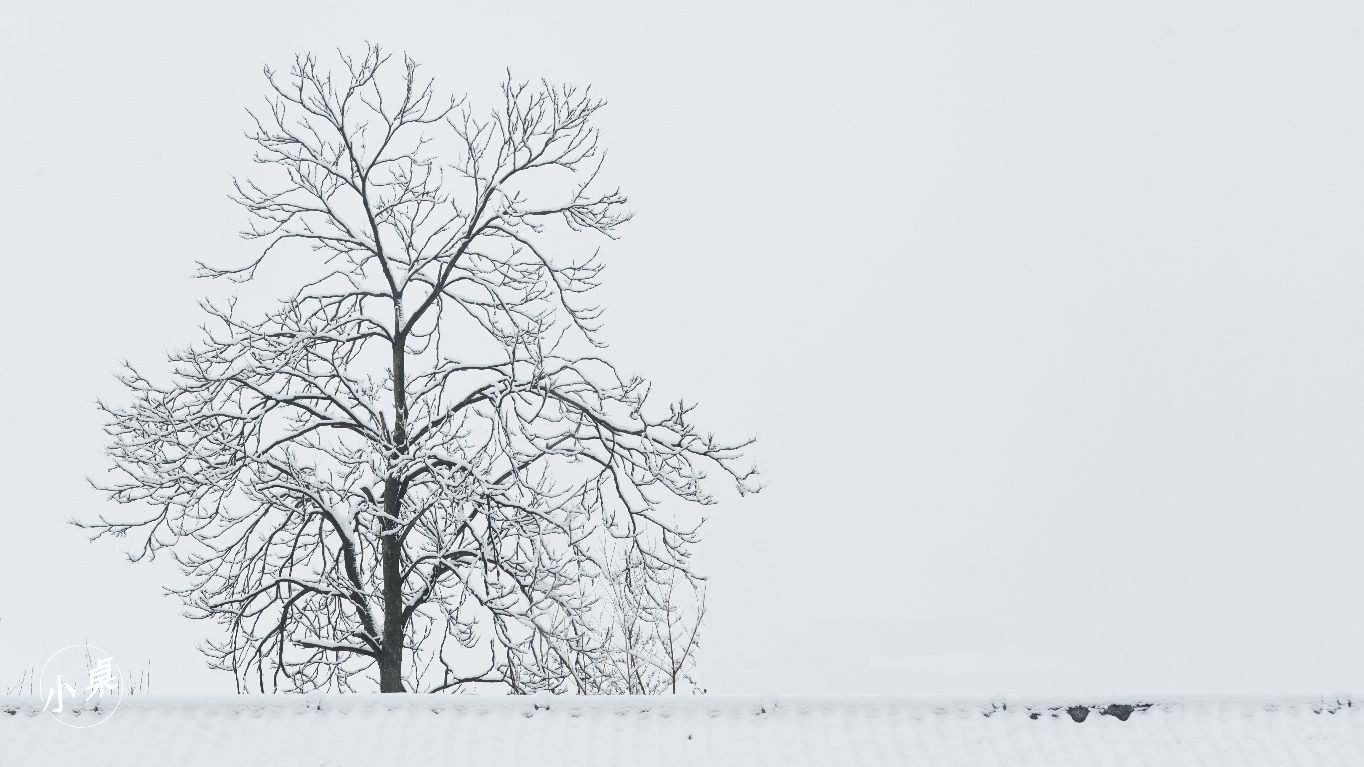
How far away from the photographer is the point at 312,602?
54.1ft

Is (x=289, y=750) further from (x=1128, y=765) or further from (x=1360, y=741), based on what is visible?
(x=1360, y=741)

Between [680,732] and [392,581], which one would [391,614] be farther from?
[680,732]

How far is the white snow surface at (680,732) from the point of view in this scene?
28.0 ft

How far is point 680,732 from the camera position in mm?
8844

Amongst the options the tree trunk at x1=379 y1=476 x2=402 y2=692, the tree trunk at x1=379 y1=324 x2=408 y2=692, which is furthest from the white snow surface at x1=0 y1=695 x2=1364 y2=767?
the tree trunk at x1=379 y1=476 x2=402 y2=692

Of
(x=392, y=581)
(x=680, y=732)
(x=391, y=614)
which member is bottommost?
(x=680, y=732)

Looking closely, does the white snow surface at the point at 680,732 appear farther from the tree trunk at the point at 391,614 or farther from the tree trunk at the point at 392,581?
the tree trunk at the point at 391,614

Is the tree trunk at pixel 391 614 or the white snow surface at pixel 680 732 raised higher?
the tree trunk at pixel 391 614

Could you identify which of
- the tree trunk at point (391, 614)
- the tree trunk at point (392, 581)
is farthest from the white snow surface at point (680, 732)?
the tree trunk at point (391, 614)

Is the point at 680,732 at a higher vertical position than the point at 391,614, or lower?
lower

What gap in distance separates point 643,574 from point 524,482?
7.36 ft

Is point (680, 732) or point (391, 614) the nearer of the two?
point (680, 732)

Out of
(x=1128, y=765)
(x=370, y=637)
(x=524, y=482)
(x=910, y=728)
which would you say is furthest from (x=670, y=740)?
(x=370, y=637)

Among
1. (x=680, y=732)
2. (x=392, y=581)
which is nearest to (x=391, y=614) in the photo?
(x=392, y=581)
